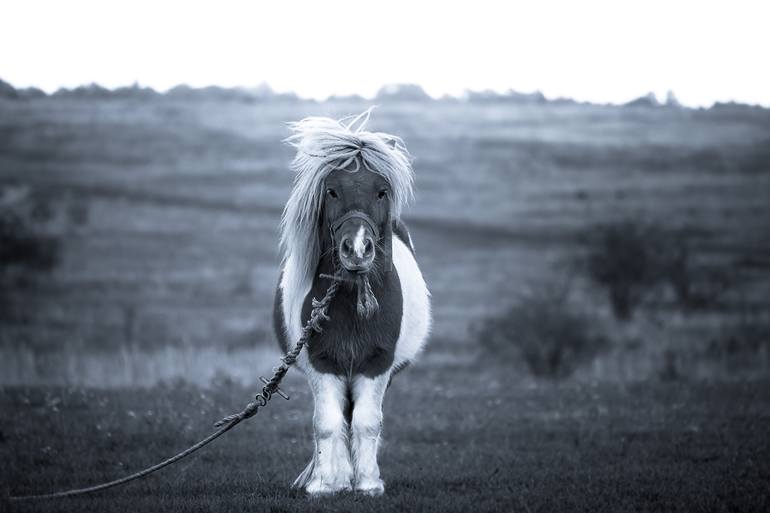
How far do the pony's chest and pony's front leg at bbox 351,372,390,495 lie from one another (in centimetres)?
11

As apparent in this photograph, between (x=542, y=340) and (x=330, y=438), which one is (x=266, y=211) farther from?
(x=330, y=438)

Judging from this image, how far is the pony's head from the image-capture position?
22.9 feet

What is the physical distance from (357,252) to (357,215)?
38cm

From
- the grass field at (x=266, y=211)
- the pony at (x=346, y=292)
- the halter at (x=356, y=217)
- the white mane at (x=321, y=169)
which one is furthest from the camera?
the grass field at (x=266, y=211)

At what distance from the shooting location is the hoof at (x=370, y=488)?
7.33 metres

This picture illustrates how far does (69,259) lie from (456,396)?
2881 cm

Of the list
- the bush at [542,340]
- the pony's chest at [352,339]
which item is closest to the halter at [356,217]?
the pony's chest at [352,339]

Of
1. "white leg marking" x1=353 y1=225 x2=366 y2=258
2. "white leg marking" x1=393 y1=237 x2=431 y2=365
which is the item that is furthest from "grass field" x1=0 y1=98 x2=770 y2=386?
"white leg marking" x1=353 y1=225 x2=366 y2=258

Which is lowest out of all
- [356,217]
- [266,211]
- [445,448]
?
[445,448]

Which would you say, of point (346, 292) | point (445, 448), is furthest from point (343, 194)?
point (445, 448)

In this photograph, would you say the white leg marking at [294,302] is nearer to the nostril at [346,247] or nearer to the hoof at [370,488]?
the nostril at [346,247]

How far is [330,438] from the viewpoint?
7.30 meters

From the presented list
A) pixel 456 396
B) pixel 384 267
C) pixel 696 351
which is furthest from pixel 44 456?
pixel 696 351

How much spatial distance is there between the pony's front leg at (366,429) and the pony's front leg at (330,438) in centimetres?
10
